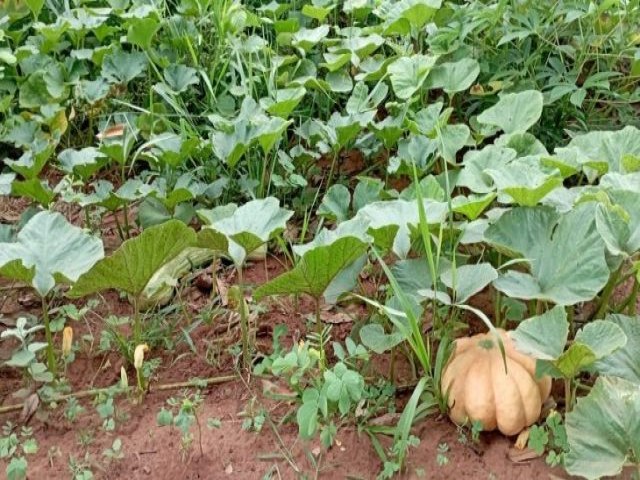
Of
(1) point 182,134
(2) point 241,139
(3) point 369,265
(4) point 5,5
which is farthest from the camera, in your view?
(4) point 5,5

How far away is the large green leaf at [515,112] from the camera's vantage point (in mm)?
2209

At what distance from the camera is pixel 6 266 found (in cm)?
170

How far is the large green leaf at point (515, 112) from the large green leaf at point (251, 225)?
2.05ft

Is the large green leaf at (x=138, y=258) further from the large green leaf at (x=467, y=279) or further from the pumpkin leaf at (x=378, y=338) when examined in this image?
the large green leaf at (x=467, y=279)

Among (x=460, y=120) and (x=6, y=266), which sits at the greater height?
(x=6, y=266)

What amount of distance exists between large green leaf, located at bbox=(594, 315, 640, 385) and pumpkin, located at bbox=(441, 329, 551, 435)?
0.50 ft

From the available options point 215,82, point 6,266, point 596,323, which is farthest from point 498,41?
point 6,266

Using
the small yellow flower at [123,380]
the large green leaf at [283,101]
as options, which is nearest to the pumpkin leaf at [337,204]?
the large green leaf at [283,101]

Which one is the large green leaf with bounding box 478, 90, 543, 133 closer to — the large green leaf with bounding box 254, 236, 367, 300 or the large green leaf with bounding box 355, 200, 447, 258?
the large green leaf with bounding box 355, 200, 447, 258

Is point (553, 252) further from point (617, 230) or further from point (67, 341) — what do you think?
point (67, 341)

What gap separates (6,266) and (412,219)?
0.78 m

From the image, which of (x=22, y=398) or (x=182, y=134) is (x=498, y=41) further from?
(x=22, y=398)

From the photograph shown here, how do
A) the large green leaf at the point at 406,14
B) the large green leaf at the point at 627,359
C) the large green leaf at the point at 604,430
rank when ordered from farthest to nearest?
the large green leaf at the point at 406,14
the large green leaf at the point at 627,359
the large green leaf at the point at 604,430

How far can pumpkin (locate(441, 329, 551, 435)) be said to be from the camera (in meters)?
1.74
